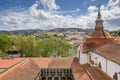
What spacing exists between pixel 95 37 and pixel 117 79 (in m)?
19.8

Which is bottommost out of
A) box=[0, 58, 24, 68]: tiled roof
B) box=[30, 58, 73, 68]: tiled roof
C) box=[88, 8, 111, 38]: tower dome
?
box=[30, 58, 73, 68]: tiled roof

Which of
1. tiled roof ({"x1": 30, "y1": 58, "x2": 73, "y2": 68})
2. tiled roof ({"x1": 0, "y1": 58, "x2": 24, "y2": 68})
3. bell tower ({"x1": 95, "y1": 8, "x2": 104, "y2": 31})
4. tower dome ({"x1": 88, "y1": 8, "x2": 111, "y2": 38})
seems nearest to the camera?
tiled roof ({"x1": 0, "y1": 58, "x2": 24, "y2": 68})

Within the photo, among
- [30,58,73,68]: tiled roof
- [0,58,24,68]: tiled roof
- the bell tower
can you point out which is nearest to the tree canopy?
[30,58,73,68]: tiled roof

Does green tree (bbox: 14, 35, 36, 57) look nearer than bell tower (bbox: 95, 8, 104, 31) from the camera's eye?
No

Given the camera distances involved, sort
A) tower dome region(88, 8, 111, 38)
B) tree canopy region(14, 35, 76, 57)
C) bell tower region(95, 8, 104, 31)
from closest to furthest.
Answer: tower dome region(88, 8, 111, 38), bell tower region(95, 8, 104, 31), tree canopy region(14, 35, 76, 57)

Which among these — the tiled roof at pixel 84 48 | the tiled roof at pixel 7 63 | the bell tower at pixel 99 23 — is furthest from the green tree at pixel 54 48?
the bell tower at pixel 99 23

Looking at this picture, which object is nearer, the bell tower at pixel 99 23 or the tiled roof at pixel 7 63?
the tiled roof at pixel 7 63

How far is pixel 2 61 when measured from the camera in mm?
42406

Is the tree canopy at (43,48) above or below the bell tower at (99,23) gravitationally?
below

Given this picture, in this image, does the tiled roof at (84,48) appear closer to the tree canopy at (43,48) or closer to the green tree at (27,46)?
the tree canopy at (43,48)

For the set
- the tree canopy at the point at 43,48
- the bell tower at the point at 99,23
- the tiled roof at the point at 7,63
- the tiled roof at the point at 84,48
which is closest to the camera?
the tiled roof at the point at 7,63

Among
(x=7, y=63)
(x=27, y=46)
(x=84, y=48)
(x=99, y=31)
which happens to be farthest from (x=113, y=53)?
(x=27, y=46)

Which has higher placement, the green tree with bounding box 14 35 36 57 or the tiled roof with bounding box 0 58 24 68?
the green tree with bounding box 14 35 36 57

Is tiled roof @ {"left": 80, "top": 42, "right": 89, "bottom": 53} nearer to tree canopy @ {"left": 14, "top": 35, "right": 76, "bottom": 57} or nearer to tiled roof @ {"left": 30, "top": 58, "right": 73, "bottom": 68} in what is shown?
tiled roof @ {"left": 30, "top": 58, "right": 73, "bottom": 68}
